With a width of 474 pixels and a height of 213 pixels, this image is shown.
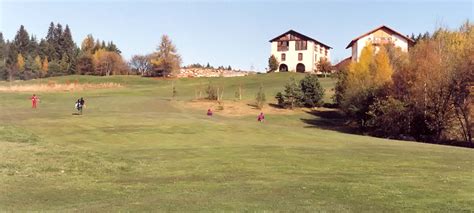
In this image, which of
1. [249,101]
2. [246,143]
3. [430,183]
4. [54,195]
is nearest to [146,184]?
[54,195]

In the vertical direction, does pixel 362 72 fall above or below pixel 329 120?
above

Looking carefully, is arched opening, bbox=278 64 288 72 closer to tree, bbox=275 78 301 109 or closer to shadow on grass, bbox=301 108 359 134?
shadow on grass, bbox=301 108 359 134

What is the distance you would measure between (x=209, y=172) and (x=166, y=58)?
12684cm

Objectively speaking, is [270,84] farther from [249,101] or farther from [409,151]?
[409,151]

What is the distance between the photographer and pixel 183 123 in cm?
4075

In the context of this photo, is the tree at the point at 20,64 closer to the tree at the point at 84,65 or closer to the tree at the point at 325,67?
the tree at the point at 84,65

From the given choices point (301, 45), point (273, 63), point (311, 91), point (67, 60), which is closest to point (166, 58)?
point (273, 63)

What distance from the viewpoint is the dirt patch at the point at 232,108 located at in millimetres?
66294

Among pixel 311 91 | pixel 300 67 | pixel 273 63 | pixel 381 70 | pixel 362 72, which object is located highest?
pixel 273 63

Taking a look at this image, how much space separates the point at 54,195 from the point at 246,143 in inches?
718

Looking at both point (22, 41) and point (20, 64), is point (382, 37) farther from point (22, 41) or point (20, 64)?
point (22, 41)

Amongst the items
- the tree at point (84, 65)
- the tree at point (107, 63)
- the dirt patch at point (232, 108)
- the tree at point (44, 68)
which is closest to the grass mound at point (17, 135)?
the dirt patch at point (232, 108)

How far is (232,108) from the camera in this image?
6869 cm

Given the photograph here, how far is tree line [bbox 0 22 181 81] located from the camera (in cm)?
14425
